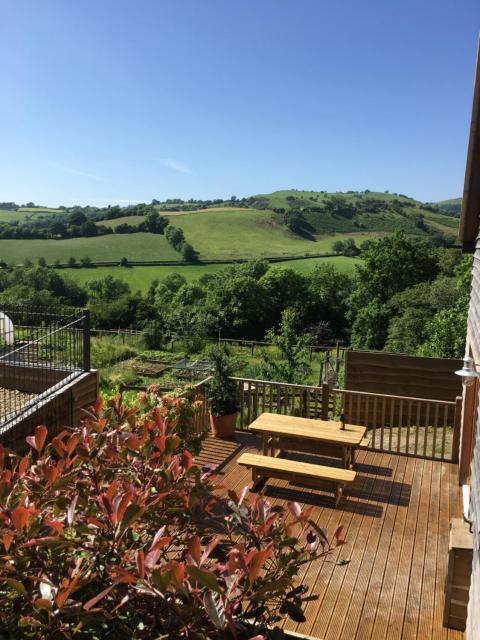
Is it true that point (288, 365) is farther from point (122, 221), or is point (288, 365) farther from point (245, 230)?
point (245, 230)

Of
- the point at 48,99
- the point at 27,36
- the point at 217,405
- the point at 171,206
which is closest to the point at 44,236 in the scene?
the point at 171,206

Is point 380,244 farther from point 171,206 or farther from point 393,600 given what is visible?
point 171,206

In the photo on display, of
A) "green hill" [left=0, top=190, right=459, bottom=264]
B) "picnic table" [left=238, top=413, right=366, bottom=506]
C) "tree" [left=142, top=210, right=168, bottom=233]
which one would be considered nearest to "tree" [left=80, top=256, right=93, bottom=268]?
"green hill" [left=0, top=190, right=459, bottom=264]

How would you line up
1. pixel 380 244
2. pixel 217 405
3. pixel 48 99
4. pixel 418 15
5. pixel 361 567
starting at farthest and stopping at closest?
pixel 380 244
pixel 48 99
pixel 418 15
pixel 217 405
pixel 361 567

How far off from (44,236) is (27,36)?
6766 cm

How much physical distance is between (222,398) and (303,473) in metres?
2.25

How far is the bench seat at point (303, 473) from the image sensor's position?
546cm

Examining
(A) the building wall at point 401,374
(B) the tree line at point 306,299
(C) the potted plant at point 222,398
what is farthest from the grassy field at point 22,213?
(C) the potted plant at point 222,398

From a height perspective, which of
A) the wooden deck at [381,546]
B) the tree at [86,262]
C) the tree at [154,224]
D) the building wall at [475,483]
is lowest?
the wooden deck at [381,546]

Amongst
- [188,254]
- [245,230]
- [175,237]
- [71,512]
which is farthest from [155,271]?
[71,512]

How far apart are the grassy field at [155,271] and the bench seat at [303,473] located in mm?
53826

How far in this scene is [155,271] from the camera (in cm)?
6662

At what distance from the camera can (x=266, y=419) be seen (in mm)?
6598

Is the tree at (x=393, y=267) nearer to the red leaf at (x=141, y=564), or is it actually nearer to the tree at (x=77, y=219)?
the red leaf at (x=141, y=564)
